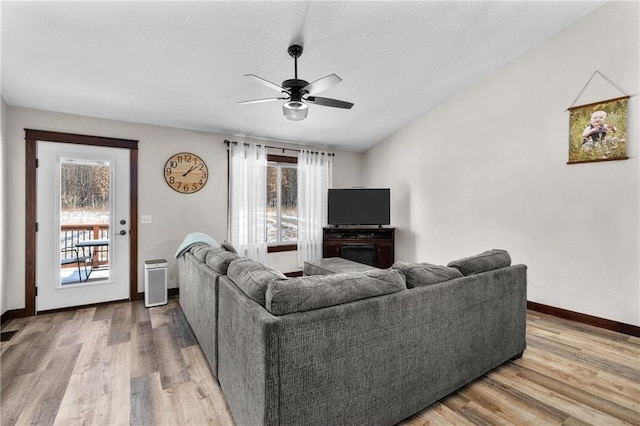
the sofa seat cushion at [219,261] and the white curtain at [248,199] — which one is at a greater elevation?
the white curtain at [248,199]

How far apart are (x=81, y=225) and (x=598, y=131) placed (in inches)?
233

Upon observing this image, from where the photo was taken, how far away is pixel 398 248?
5.43 metres

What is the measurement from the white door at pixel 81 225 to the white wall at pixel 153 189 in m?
0.17

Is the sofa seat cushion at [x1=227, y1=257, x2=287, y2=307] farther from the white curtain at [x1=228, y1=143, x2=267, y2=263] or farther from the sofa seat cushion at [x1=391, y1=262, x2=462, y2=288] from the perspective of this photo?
the white curtain at [x1=228, y1=143, x2=267, y2=263]

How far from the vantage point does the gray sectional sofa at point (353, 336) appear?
131 cm

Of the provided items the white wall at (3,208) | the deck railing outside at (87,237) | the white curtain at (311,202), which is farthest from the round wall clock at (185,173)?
the white curtain at (311,202)

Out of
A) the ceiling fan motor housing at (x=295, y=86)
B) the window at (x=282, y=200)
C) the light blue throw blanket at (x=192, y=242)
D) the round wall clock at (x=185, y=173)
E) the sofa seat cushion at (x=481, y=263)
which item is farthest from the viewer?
the window at (x=282, y=200)

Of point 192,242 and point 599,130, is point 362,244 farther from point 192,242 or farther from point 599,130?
point 599,130

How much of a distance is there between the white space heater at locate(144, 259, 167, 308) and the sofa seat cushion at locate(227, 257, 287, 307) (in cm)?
229

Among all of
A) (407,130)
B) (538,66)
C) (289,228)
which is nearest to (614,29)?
(538,66)

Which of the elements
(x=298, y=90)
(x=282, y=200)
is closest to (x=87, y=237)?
(x=282, y=200)

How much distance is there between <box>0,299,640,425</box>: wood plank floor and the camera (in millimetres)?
1765

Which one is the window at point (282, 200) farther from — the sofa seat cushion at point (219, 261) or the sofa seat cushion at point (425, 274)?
the sofa seat cushion at point (425, 274)

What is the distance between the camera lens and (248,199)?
4.73 meters
